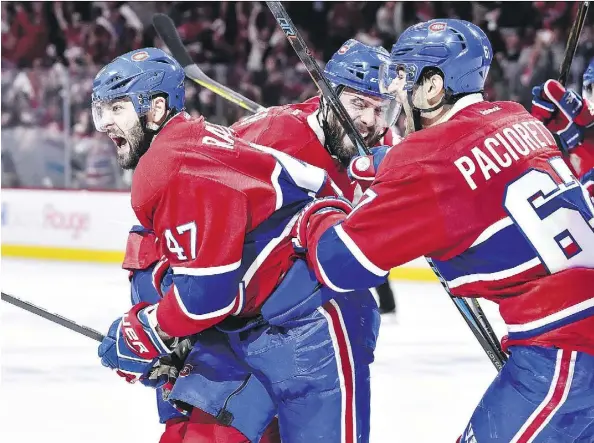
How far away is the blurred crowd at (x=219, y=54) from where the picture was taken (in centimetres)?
764

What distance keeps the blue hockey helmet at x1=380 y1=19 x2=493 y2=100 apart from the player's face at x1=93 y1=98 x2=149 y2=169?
0.56 metres

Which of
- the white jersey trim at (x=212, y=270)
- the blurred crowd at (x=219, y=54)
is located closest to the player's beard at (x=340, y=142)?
the white jersey trim at (x=212, y=270)

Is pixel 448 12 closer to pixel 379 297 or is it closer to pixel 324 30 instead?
pixel 324 30

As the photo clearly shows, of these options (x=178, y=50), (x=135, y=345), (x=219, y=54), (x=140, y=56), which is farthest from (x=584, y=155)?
(x=219, y=54)

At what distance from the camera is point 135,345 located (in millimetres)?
2342

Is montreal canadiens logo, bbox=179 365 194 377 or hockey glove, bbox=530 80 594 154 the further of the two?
hockey glove, bbox=530 80 594 154

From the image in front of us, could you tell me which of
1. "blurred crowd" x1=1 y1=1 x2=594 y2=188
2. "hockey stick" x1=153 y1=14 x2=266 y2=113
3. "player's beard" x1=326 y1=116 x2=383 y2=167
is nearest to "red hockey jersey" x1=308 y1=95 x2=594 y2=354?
"player's beard" x1=326 y1=116 x2=383 y2=167

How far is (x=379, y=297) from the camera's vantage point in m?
5.96

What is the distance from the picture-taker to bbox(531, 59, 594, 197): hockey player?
4.49 metres

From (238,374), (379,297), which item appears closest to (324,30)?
(379,297)

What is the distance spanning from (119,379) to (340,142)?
1.96 metres

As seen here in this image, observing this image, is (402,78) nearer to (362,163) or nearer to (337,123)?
(362,163)

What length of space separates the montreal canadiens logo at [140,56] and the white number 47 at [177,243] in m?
0.41

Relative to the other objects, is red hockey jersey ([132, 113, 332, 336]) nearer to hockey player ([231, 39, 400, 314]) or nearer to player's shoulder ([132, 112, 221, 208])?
player's shoulder ([132, 112, 221, 208])
